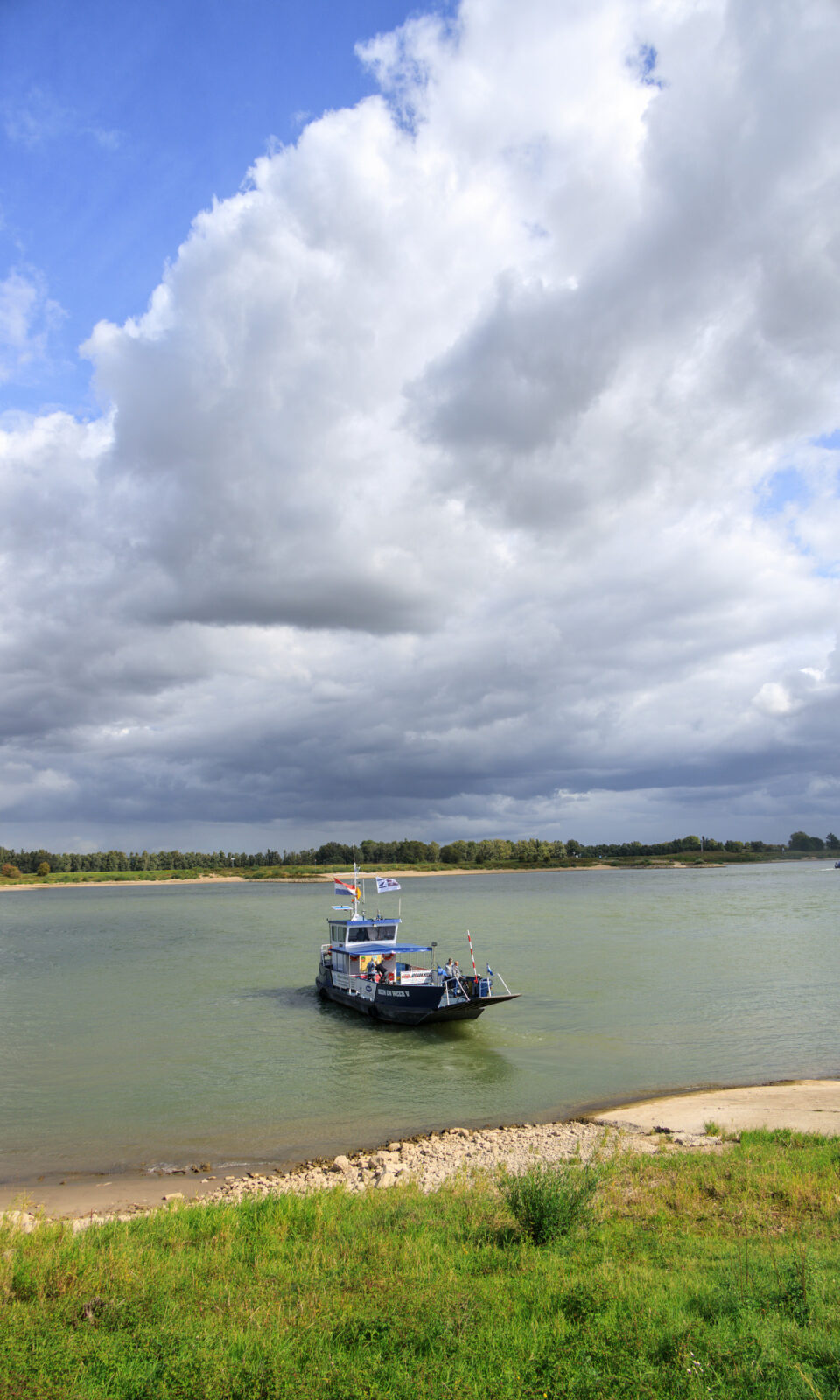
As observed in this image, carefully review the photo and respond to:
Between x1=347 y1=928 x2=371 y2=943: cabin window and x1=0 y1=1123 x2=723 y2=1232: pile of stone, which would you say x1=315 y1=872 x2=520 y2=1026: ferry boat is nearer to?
x1=347 y1=928 x2=371 y2=943: cabin window

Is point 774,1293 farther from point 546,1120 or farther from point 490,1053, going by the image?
point 490,1053

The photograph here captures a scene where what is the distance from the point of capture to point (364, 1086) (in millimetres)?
24734

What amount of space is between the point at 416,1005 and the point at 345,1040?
344 centimetres

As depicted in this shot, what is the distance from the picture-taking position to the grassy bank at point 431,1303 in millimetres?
6781

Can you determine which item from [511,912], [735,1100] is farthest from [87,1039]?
[511,912]

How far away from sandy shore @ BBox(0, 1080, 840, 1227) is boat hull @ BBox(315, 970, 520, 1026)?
11.7 metres

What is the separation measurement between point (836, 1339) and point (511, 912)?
84533mm

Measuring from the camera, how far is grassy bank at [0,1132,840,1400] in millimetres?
6781

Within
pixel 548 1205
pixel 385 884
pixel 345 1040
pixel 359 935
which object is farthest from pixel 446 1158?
pixel 359 935

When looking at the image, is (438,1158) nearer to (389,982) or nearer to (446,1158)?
(446,1158)

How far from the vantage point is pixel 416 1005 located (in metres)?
33.5

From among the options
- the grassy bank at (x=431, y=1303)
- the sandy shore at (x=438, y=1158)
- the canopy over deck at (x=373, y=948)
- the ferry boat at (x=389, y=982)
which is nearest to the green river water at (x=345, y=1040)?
the ferry boat at (x=389, y=982)

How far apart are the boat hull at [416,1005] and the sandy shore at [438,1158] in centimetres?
1167

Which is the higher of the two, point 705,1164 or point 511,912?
point 705,1164
